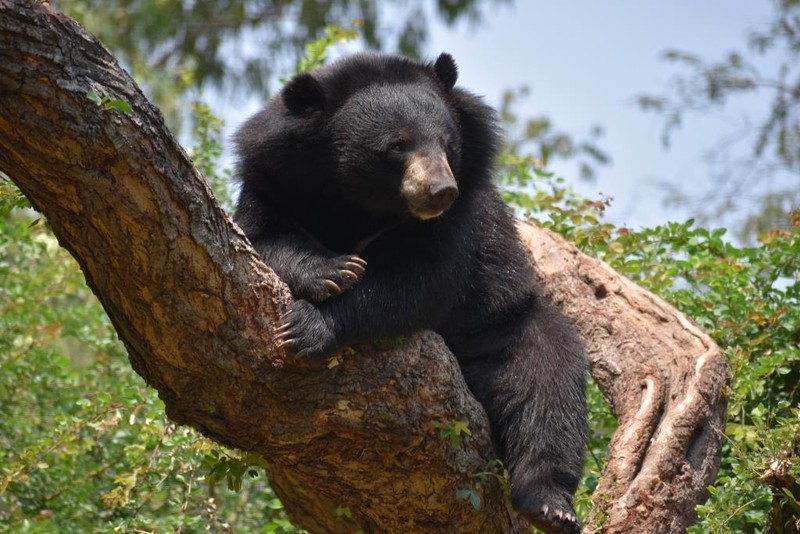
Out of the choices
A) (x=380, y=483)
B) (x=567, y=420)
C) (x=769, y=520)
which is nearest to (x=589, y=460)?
(x=567, y=420)

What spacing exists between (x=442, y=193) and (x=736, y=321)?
2.10 m

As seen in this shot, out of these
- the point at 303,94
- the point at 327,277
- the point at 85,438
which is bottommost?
the point at 85,438

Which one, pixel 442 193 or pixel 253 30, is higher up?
pixel 253 30

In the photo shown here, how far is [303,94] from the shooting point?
4.96 m

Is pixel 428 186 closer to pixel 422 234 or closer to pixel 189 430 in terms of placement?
pixel 422 234

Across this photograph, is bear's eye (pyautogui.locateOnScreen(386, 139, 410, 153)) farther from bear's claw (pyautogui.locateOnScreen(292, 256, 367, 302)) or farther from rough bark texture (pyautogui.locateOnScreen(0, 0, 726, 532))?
rough bark texture (pyautogui.locateOnScreen(0, 0, 726, 532))

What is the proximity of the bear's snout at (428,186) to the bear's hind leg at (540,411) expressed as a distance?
921 millimetres

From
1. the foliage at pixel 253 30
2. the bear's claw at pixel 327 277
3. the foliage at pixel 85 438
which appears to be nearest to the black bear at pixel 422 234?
the bear's claw at pixel 327 277

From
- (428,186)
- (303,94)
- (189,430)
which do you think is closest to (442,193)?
(428,186)

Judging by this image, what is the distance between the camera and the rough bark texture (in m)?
3.15

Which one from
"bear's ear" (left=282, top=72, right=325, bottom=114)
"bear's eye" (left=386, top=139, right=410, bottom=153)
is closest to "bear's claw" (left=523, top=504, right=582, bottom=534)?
"bear's eye" (left=386, top=139, right=410, bottom=153)

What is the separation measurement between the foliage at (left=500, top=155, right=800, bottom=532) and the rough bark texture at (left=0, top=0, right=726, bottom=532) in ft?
0.69

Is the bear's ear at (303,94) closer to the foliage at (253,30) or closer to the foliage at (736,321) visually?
the foliage at (736,321)

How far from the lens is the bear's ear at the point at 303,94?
491cm
